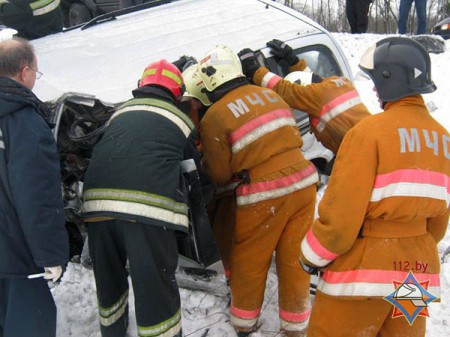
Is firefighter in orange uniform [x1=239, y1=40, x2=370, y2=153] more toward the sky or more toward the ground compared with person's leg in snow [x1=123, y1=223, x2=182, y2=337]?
more toward the sky

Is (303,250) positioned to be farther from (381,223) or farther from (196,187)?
(196,187)

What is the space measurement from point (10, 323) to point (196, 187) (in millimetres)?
1164

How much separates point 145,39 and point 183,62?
706mm

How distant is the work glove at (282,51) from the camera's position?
3.85m

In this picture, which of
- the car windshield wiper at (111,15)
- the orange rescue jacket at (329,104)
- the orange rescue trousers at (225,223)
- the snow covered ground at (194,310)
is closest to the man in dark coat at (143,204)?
the snow covered ground at (194,310)

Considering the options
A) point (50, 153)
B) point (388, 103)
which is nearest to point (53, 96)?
point (50, 153)

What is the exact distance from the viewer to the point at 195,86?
3275mm

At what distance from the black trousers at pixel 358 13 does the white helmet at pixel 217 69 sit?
7.35m

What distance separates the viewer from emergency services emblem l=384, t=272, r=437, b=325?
2.14 m

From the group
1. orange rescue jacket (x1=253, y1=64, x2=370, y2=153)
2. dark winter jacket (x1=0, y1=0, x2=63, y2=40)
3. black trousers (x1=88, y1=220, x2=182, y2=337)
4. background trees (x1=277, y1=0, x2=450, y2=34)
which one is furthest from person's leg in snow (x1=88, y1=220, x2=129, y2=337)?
background trees (x1=277, y1=0, x2=450, y2=34)

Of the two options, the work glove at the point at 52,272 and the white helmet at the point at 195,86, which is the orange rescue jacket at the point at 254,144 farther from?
the work glove at the point at 52,272

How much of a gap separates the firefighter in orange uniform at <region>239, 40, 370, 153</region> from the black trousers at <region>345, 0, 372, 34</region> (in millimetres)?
6968

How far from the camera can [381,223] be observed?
2.13 meters

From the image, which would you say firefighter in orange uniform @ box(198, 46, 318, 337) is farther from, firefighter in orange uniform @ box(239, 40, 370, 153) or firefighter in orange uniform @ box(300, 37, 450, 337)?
firefighter in orange uniform @ box(300, 37, 450, 337)
